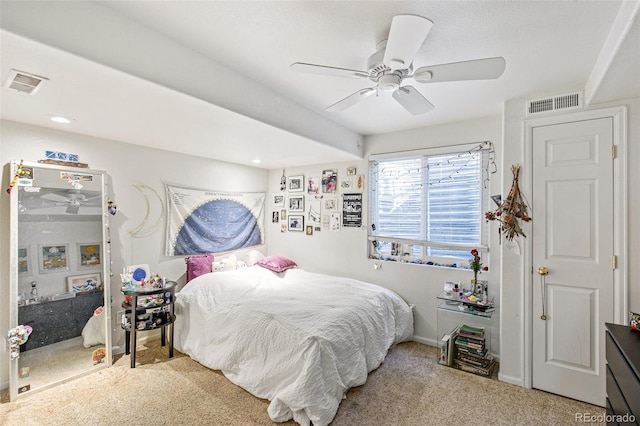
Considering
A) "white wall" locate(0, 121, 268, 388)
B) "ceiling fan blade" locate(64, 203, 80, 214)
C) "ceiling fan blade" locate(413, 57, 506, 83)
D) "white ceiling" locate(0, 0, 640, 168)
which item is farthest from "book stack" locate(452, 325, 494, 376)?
"ceiling fan blade" locate(64, 203, 80, 214)

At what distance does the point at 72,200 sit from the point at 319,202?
2728 mm

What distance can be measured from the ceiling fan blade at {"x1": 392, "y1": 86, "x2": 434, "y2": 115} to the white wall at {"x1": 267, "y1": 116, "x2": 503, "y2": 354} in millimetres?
1344

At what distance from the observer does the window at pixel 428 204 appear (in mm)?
3086

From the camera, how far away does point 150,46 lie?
1.63 metres

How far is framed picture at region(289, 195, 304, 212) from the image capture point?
14.3ft

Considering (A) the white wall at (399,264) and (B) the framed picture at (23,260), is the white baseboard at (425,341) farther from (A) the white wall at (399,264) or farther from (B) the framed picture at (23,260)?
(B) the framed picture at (23,260)

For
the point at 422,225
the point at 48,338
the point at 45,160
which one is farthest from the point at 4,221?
the point at 422,225

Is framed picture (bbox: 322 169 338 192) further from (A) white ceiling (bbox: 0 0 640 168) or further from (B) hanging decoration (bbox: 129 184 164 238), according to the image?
(B) hanging decoration (bbox: 129 184 164 238)

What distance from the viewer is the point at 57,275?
255 cm

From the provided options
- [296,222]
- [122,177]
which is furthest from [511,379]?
[122,177]

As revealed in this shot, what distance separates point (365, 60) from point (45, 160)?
282 cm

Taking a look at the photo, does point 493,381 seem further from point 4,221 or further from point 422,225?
point 4,221

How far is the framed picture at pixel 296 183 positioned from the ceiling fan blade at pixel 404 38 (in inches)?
112

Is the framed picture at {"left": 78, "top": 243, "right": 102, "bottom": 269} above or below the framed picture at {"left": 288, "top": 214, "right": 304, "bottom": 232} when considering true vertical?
below
